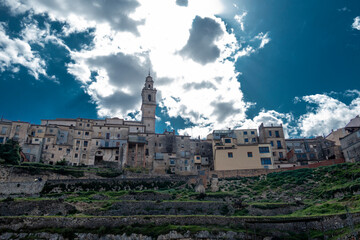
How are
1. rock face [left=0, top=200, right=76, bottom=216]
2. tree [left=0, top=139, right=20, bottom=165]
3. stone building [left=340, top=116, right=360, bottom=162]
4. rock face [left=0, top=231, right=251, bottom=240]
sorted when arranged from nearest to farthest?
rock face [left=0, top=231, right=251, bottom=240]
rock face [left=0, top=200, right=76, bottom=216]
tree [left=0, top=139, right=20, bottom=165]
stone building [left=340, top=116, right=360, bottom=162]

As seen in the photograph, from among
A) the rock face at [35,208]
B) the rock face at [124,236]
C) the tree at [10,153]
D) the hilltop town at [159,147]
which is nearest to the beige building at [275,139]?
the hilltop town at [159,147]

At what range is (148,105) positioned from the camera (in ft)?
267

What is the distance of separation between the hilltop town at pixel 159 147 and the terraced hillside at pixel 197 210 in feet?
32.2

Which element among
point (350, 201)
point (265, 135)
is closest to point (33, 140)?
point (265, 135)

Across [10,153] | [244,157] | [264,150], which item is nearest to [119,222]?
[10,153]

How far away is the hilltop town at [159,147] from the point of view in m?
59.3

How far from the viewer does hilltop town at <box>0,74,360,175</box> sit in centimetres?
5928

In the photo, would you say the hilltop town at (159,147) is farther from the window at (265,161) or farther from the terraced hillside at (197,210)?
the terraced hillside at (197,210)

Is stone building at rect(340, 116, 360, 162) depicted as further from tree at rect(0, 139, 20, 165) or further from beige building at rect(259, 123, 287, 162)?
tree at rect(0, 139, 20, 165)

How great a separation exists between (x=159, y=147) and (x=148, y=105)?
1571 centimetres

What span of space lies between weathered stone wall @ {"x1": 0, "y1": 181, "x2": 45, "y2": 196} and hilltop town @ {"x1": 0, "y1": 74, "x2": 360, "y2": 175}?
17.2 m

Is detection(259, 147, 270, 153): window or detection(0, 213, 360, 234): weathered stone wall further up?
detection(259, 147, 270, 153): window

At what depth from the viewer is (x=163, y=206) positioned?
36.1 m

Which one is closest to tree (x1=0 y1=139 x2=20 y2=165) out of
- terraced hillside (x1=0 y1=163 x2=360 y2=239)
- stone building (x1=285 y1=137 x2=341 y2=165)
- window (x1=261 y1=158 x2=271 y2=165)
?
terraced hillside (x1=0 y1=163 x2=360 y2=239)
